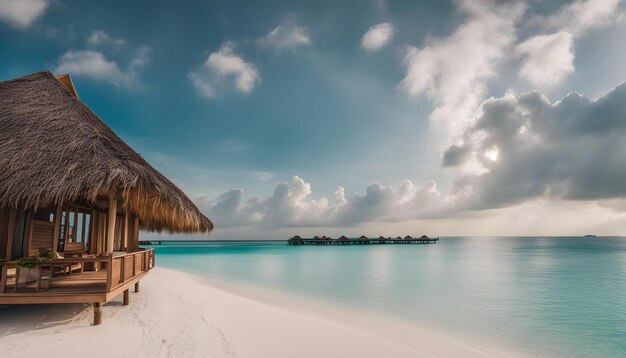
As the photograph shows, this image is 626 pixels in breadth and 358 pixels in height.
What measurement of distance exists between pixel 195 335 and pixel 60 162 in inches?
154

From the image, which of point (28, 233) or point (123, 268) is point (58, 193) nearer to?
point (123, 268)

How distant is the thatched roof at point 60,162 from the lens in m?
5.57

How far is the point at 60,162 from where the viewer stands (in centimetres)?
598

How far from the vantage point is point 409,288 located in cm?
1598

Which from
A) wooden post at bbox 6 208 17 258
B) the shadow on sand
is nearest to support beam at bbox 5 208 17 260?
wooden post at bbox 6 208 17 258

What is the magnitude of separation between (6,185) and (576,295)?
2063 cm

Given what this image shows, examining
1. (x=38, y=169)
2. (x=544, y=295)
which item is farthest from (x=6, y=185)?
(x=544, y=295)

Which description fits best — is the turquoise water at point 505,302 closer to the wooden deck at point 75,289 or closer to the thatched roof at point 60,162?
the wooden deck at point 75,289

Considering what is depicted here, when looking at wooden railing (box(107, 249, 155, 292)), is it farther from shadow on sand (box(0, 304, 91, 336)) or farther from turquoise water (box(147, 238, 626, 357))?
turquoise water (box(147, 238, 626, 357))

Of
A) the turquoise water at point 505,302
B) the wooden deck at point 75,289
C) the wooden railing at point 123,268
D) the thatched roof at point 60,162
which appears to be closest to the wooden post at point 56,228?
the thatched roof at point 60,162

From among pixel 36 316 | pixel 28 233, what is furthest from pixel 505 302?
pixel 28 233

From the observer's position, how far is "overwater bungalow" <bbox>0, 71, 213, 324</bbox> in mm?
5535

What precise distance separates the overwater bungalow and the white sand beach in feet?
1.87

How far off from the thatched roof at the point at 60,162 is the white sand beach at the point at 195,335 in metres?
2.08
